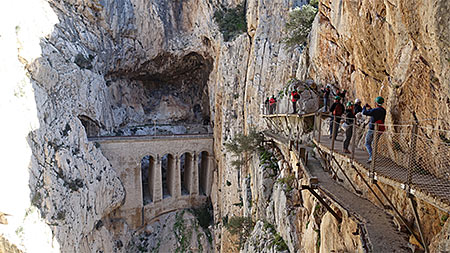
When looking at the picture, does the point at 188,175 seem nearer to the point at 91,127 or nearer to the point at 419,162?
the point at 91,127

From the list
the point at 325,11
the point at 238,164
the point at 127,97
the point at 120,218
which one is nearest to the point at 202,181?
the point at 120,218

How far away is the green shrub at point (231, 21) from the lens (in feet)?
86.0

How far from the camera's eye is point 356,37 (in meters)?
7.68

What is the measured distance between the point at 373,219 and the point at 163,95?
33.4 meters

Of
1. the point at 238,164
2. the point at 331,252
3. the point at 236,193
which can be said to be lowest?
the point at 236,193

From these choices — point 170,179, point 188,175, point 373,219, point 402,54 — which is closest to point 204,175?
point 188,175

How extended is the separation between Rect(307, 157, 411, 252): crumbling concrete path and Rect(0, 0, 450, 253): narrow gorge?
39 mm

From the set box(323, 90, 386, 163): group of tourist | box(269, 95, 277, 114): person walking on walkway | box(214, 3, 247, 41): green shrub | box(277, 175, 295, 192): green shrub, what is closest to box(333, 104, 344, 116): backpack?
box(323, 90, 386, 163): group of tourist

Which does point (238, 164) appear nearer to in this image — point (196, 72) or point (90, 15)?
point (196, 72)

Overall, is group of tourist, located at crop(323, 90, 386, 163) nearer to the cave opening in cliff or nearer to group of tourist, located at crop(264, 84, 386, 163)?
group of tourist, located at crop(264, 84, 386, 163)

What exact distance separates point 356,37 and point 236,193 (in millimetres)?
15617

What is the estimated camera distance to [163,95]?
35.9m

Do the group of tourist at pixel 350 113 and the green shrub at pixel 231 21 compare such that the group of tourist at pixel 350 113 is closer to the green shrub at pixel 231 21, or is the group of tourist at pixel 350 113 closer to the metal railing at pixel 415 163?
the metal railing at pixel 415 163

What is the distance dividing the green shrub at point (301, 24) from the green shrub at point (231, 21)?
923 cm
